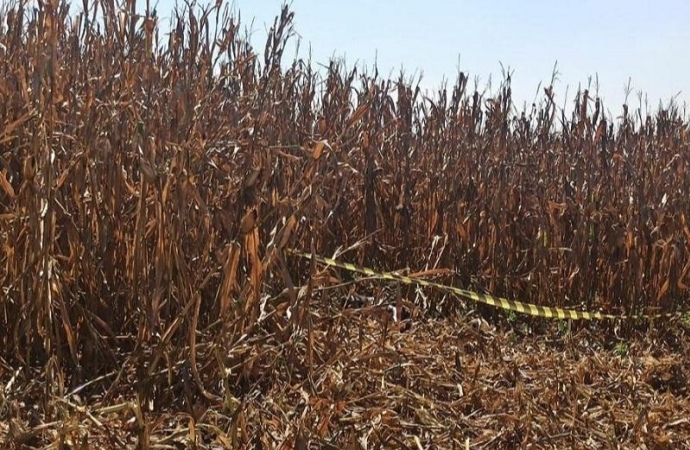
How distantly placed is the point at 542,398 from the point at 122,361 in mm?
1161

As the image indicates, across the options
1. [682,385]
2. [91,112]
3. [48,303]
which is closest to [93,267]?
[48,303]

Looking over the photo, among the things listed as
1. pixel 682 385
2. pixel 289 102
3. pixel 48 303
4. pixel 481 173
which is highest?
pixel 289 102

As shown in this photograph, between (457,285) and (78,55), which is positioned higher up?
(78,55)

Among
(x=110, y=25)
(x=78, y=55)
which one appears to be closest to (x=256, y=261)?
(x=110, y=25)

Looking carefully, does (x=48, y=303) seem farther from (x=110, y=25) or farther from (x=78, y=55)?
(x=78, y=55)

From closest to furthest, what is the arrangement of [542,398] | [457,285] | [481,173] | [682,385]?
[542,398]
[682,385]
[457,285]
[481,173]

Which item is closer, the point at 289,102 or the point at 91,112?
the point at 91,112

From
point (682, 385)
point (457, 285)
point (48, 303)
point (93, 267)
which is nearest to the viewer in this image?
point (48, 303)

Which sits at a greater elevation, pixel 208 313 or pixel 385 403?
pixel 208 313

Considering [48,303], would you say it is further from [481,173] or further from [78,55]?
[481,173]

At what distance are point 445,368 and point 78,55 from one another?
1.59 m

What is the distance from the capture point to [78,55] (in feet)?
9.18

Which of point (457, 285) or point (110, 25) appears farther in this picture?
point (457, 285)

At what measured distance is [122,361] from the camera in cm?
205
